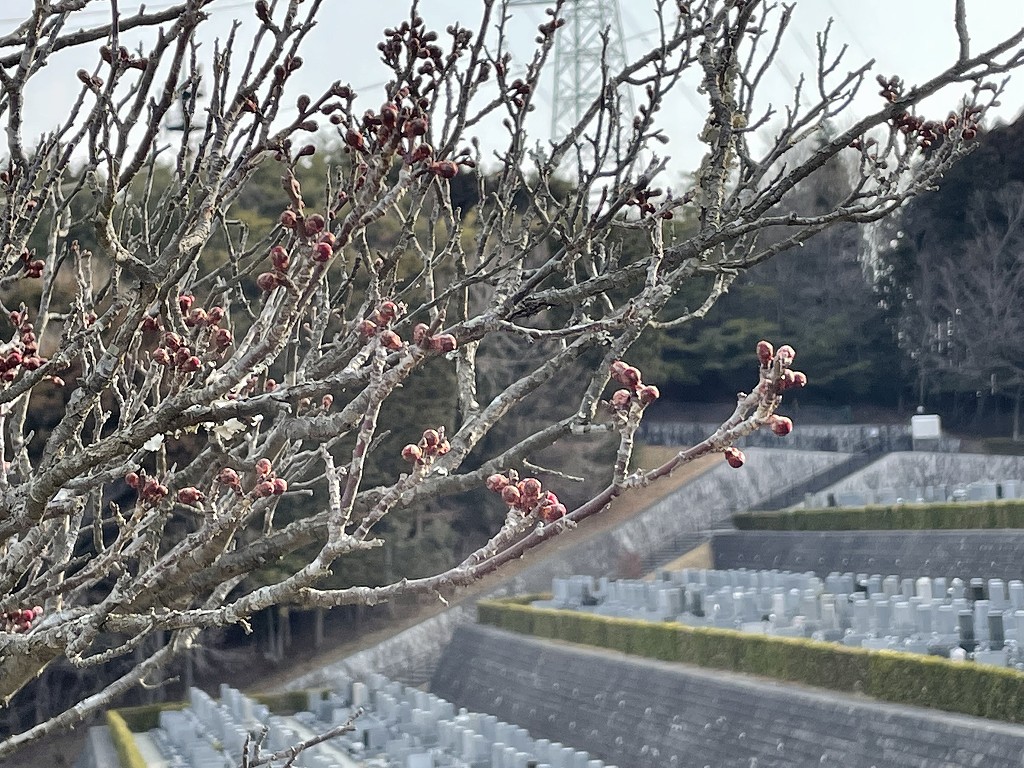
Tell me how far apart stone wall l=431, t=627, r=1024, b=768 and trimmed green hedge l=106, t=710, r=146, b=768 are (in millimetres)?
5430

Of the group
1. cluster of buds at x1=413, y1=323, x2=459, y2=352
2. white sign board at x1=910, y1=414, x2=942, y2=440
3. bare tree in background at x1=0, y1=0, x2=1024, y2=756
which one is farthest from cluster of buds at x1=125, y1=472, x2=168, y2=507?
white sign board at x1=910, y1=414, x2=942, y2=440

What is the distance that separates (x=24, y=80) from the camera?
348 centimetres

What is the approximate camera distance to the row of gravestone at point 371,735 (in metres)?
15.2

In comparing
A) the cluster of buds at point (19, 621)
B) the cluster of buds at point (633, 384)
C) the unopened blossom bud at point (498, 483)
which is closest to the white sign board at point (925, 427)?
the cluster of buds at point (19, 621)

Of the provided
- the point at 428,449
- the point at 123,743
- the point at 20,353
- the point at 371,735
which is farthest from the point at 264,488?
the point at 123,743

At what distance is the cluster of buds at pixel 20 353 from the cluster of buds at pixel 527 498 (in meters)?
1.60

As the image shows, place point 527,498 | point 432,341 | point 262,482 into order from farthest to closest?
point 262,482 < point 432,341 < point 527,498

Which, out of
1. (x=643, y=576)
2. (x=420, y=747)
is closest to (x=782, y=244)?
(x=420, y=747)

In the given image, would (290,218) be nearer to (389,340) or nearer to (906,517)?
(389,340)

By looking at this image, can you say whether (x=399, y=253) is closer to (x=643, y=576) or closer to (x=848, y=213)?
(x=848, y=213)

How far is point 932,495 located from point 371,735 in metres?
14.8

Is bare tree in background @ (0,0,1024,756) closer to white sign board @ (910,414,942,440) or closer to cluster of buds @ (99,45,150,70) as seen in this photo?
cluster of buds @ (99,45,150,70)

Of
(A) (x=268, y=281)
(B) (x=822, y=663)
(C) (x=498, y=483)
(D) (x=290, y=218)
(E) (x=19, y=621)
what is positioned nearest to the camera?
(C) (x=498, y=483)

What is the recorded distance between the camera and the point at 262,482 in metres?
3.67
